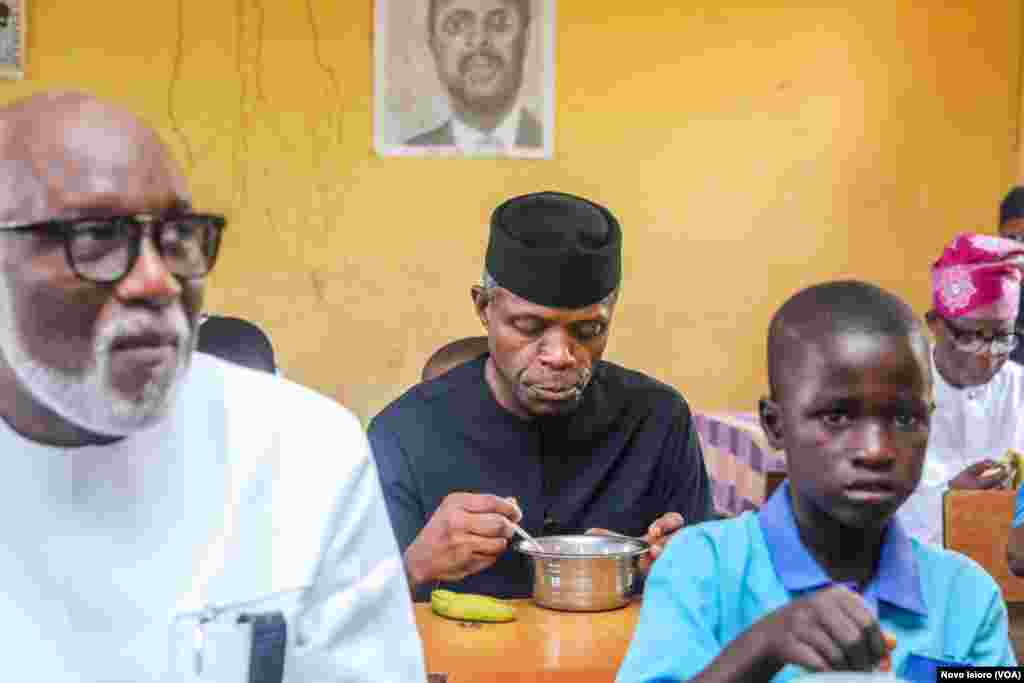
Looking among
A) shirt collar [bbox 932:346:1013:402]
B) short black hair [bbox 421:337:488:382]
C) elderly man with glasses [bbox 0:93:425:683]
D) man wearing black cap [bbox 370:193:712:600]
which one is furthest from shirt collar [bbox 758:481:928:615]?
shirt collar [bbox 932:346:1013:402]

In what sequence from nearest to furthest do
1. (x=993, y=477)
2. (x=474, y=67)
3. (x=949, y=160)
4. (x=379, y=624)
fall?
(x=379, y=624)
(x=993, y=477)
(x=474, y=67)
(x=949, y=160)

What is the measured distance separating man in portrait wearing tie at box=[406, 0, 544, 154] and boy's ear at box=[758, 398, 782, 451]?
13.6 feet

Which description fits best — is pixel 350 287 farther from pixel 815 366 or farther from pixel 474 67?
pixel 815 366

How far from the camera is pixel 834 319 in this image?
222 cm

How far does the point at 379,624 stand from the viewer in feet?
6.66

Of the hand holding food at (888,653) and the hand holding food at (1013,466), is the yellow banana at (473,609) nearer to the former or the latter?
the hand holding food at (888,653)

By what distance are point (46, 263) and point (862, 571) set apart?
1258 millimetres

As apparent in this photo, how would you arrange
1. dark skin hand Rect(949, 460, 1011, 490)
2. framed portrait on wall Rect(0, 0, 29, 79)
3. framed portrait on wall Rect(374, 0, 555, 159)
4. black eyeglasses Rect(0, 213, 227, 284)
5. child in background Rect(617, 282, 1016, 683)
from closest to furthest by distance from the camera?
black eyeglasses Rect(0, 213, 227, 284)
child in background Rect(617, 282, 1016, 683)
dark skin hand Rect(949, 460, 1011, 490)
framed portrait on wall Rect(0, 0, 29, 79)
framed portrait on wall Rect(374, 0, 555, 159)

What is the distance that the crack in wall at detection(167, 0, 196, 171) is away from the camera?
6129mm

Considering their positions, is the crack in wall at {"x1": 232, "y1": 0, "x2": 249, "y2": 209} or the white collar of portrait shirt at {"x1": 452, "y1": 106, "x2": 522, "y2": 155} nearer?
the crack in wall at {"x1": 232, "y1": 0, "x2": 249, "y2": 209}

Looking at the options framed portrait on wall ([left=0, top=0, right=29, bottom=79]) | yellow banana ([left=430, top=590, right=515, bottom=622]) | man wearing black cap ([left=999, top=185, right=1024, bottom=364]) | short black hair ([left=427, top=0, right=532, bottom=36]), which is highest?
short black hair ([left=427, top=0, right=532, bottom=36])

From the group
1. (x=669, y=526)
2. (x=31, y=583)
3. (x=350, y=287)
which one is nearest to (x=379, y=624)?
(x=31, y=583)

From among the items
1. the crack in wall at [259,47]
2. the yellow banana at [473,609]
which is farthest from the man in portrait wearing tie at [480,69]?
the yellow banana at [473,609]

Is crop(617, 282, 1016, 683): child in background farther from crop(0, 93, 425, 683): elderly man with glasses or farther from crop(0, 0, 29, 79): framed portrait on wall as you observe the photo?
crop(0, 0, 29, 79): framed portrait on wall
